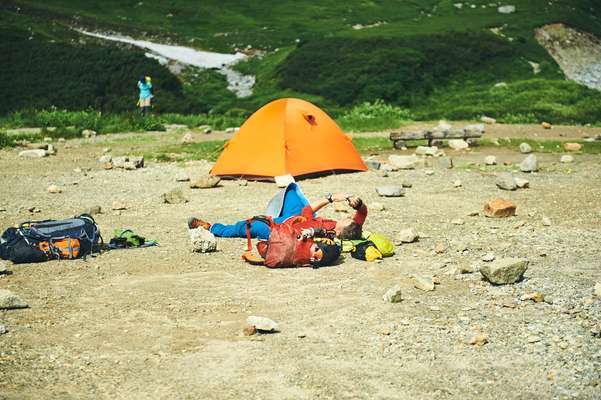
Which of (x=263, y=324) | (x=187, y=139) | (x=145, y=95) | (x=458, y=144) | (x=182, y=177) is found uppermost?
(x=263, y=324)

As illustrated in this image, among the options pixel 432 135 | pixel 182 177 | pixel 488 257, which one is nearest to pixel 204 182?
pixel 182 177

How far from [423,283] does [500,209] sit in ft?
13.9

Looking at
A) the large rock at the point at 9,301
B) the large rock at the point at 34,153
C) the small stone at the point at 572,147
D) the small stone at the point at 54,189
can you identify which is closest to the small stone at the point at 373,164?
the small stone at the point at 572,147

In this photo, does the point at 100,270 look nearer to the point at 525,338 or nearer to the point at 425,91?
the point at 525,338

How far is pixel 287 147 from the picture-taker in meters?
17.1

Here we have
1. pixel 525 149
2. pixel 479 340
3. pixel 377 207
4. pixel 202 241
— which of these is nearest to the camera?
pixel 479 340

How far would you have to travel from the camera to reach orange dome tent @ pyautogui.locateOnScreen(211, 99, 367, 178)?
55.9 feet

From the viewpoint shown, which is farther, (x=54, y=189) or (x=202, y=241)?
(x=54, y=189)

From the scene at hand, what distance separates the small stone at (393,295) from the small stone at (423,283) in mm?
428

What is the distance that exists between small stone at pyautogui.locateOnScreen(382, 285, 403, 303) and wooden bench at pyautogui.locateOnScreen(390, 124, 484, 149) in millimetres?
13162

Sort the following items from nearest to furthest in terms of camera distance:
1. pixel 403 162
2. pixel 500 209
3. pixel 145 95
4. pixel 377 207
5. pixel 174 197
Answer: pixel 500 209, pixel 377 207, pixel 174 197, pixel 403 162, pixel 145 95

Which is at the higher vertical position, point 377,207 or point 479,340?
point 479,340

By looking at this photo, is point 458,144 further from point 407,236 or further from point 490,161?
point 407,236

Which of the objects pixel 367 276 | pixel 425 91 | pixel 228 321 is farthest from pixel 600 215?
pixel 425 91
